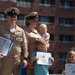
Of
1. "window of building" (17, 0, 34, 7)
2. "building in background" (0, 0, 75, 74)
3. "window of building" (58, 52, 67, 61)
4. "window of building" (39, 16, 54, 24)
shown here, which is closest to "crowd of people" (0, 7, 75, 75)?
"building in background" (0, 0, 75, 74)

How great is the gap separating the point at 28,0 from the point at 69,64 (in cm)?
3598

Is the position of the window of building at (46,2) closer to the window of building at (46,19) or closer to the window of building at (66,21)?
the window of building at (46,19)

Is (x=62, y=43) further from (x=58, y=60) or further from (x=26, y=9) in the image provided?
(x=26, y=9)

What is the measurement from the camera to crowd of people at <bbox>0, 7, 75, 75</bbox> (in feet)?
17.8

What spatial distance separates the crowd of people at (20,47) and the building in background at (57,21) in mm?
33885

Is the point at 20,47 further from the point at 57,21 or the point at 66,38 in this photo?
the point at 66,38

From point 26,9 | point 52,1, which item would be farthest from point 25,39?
point 52,1

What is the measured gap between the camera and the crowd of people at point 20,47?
542 centimetres

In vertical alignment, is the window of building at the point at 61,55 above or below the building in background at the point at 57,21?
below

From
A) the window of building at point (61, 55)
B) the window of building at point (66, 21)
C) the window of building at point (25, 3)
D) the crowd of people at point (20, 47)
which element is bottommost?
the window of building at point (61, 55)

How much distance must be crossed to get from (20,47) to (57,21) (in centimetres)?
3641

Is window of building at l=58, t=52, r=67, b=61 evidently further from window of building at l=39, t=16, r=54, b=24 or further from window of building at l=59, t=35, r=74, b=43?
window of building at l=39, t=16, r=54, b=24

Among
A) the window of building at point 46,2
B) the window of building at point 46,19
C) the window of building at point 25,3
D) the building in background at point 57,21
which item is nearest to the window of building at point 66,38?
the building in background at point 57,21

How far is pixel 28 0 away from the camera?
41.4 meters
